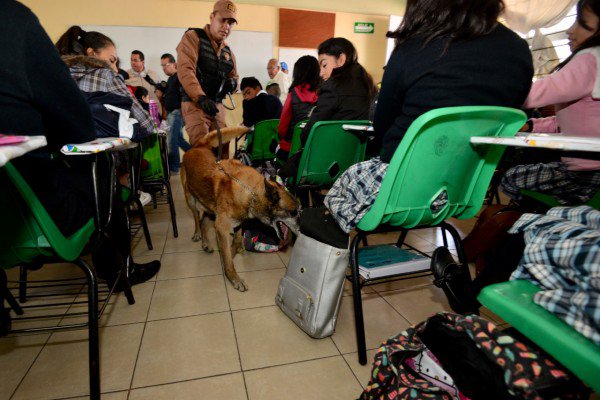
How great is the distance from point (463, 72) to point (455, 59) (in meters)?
0.05

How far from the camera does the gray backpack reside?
4.18 ft

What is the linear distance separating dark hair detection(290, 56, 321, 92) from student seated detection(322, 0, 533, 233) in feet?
5.28

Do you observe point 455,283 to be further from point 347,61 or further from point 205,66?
point 205,66

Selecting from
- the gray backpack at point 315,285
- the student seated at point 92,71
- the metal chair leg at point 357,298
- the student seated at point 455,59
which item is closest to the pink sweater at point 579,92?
the student seated at point 455,59

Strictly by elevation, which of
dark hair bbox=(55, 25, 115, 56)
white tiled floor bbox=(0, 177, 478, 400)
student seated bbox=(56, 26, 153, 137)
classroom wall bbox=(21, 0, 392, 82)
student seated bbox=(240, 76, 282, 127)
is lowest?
white tiled floor bbox=(0, 177, 478, 400)

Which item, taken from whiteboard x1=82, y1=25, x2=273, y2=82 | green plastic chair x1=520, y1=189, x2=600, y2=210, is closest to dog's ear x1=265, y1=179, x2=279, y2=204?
green plastic chair x1=520, y1=189, x2=600, y2=210

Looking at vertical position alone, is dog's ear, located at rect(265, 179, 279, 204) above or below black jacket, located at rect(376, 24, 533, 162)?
below

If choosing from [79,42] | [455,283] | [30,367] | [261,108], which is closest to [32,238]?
[30,367]

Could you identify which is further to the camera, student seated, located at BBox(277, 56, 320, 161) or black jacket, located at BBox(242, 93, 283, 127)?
black jacket, located at BBox(242, 93, 283, 127)

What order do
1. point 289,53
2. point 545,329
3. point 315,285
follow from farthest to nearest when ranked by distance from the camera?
point 289,53
point 315,285
point 545,329

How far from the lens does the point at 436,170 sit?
1.04 metres

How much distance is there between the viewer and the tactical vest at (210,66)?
8.36 ft

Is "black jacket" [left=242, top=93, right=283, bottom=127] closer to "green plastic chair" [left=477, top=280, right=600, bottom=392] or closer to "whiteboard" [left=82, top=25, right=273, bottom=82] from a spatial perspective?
"whiteboard" [left=82, top=25, right=273, bottom=82]

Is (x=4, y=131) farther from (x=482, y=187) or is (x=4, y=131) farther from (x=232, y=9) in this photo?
(x=232, y=9)
